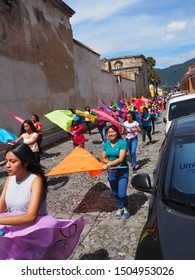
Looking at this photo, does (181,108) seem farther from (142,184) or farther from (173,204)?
(173,204)

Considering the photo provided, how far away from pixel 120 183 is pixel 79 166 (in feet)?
2.70

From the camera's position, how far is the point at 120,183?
197 inches

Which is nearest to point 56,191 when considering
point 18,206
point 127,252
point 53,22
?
point 127,252

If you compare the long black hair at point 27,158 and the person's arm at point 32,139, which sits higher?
the long black hair at point 27,158

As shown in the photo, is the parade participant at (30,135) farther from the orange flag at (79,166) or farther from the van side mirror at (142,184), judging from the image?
the van side mirror at (142,184)

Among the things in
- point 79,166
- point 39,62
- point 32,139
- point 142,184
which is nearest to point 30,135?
point 32,139

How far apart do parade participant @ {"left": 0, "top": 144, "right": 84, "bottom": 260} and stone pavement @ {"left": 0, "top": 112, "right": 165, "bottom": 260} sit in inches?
54.3

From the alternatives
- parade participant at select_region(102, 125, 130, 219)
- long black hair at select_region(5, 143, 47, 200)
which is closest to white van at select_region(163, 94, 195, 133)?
parade participant at select_region(102, 125, 130, 219)

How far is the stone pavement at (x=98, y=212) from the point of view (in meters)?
4.10

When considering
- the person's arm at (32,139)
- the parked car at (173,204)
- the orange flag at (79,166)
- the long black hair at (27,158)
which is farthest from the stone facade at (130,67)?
the long black hair at (27,158)

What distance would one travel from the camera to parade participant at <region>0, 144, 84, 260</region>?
8.18ft

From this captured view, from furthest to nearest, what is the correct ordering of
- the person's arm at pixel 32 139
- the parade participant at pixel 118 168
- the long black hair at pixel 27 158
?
1. the person's arm at pixel 32 139
2. the parade participant at pixel 118 168
3. the long black hair at pixel 27 158

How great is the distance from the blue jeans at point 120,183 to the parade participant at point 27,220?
2.13 meters
